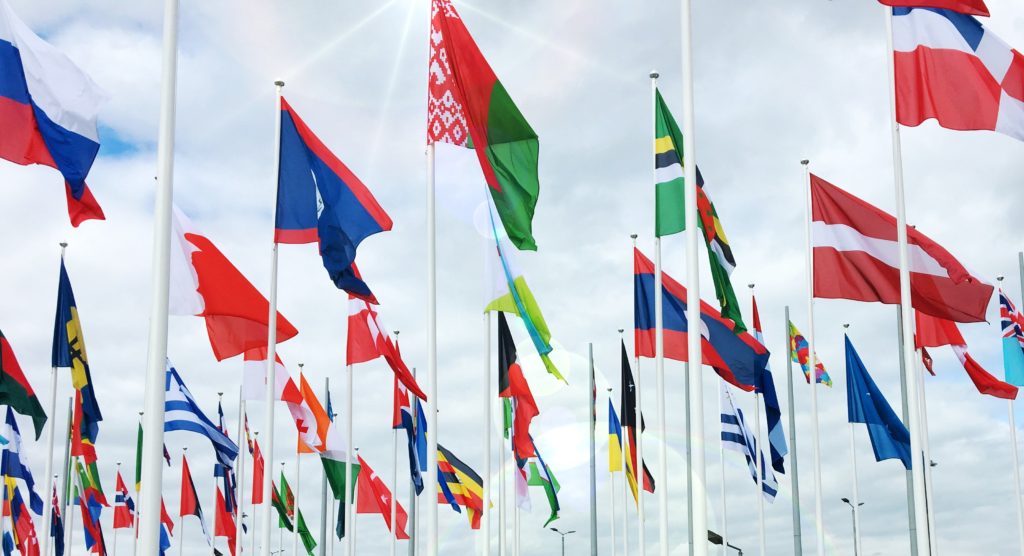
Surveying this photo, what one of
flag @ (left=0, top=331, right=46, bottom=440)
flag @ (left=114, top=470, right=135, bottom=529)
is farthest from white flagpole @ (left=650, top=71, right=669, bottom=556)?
flag @ (left=114, top=470, right=135, bottom=529)

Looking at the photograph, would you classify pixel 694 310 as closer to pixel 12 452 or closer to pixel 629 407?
pixel 629 407

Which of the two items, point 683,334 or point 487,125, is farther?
point 683,334

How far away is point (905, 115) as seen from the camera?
15766mm

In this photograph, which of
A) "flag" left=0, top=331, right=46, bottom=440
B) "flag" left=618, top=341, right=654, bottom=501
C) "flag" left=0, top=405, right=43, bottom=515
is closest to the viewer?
"flag" left=0, top=331, right=46, bottom=440

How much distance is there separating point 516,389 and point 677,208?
7453 mm

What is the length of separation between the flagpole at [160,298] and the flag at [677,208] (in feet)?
28.6

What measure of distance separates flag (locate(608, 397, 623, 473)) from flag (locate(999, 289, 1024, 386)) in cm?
1121

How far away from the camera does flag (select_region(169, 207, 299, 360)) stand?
17375 mm

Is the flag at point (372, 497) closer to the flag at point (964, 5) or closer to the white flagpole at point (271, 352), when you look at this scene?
the white flagpole at point (271, 352)

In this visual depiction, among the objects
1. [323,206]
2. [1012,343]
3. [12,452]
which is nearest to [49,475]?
[12,452]

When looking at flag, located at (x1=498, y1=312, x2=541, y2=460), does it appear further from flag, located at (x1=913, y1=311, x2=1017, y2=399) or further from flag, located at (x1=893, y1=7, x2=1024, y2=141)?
flag, located at (x1=893, y1=7, x2=1024, y2=141)

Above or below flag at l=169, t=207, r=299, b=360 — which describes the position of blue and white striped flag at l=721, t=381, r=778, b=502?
below

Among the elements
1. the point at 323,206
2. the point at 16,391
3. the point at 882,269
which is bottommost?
the point at 16,391

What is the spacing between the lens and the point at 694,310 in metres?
13.1
